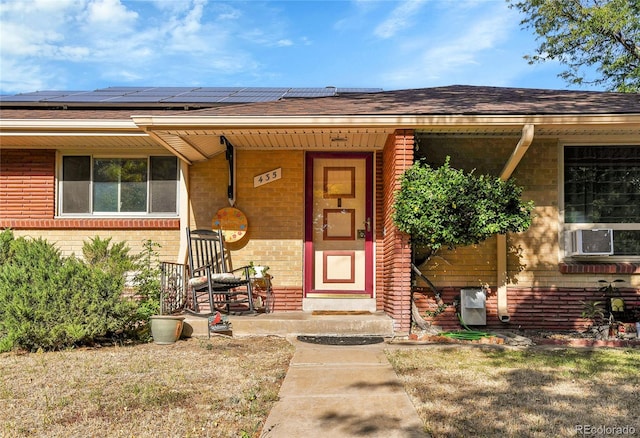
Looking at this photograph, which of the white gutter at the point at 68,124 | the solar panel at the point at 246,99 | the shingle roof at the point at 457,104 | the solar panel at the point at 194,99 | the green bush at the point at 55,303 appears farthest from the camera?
the solar panel at the point at 246,99

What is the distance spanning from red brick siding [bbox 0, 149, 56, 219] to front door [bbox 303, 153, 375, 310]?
12.6ft

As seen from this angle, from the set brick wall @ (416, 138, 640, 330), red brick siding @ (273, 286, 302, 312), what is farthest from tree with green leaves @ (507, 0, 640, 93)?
red brick siding @ (273, 286, 302, 312)

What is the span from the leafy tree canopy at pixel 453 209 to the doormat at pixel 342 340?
1.33m

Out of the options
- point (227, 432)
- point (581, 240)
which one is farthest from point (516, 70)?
point (227, 432)

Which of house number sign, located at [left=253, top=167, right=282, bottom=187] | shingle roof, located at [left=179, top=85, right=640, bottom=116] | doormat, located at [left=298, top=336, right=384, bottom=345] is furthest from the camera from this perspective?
house number sign, located at [left=253, top=167, right=282, bottom=187]

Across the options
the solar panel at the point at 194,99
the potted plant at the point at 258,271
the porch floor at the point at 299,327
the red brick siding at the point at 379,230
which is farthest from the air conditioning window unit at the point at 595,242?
the solar panel at the point at 194,99

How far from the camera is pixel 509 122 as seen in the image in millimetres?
6047

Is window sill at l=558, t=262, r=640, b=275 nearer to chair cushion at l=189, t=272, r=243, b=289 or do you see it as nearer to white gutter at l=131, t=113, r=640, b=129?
white gutter at l=131, t=113, r=640, b=129

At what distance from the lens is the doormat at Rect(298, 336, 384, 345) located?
586 cm

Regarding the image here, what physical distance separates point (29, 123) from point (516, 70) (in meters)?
17.0

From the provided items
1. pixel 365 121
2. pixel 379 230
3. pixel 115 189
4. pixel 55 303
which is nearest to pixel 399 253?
pixel 379 230

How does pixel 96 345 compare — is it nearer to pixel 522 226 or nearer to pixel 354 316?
pixel 354 316

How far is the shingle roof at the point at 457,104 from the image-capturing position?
20.4 feet

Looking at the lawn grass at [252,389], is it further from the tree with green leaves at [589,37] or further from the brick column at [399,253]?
the tree with green leaves at [589,37]
